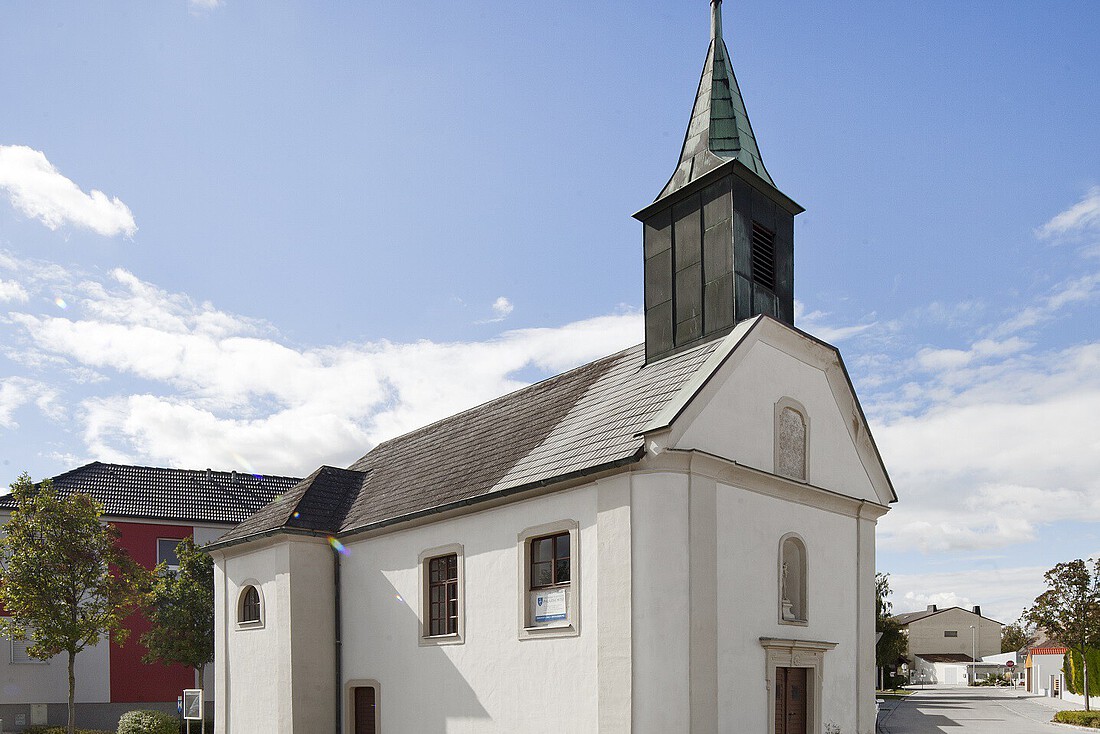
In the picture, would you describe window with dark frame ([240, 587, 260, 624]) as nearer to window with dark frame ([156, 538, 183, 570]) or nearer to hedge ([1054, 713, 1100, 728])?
window with dark frame ([156, 538, 183, 570])

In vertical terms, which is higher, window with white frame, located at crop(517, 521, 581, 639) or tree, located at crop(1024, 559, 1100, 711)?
window with white frame, located at crop(517, 521, 581, 639)

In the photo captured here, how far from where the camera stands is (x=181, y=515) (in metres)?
33.2

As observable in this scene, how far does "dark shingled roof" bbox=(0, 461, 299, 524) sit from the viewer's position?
32781 mm

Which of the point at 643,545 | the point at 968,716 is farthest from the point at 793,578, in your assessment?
the point at 968,716

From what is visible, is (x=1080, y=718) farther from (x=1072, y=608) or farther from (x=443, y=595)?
(x=443, y=595)

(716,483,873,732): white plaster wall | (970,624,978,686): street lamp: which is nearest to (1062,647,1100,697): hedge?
(716,483,873,732): white plaster wall

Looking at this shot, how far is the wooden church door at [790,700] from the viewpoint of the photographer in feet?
47.7

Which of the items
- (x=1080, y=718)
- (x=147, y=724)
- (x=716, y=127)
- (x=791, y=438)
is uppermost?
(x=716, y=127)

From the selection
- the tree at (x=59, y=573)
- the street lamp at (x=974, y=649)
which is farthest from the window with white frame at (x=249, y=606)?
the street lamp at (x=974, y=649)

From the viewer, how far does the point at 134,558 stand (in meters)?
32.1

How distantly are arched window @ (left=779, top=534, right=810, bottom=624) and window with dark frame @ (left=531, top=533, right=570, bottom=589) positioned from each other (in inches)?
146

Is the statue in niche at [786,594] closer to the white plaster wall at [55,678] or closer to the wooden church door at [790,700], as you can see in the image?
the wooden church door at [790,700]

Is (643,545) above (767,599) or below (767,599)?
above

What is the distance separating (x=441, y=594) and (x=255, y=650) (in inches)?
235
